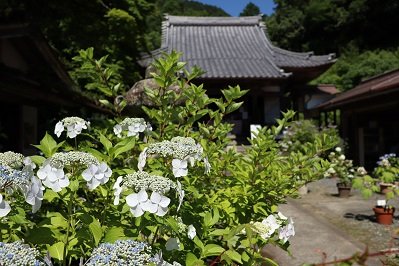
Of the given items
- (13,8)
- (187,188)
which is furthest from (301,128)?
(187,188)

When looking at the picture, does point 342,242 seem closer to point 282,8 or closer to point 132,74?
point 132,74

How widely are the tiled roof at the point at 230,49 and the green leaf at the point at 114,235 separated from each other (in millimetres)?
13311

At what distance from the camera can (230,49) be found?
60.0 ft

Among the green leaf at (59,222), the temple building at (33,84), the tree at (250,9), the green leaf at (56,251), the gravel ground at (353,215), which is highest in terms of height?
the tree at (250,9)

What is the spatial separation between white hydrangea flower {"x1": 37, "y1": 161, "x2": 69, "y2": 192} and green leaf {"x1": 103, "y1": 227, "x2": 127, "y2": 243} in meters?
0.21

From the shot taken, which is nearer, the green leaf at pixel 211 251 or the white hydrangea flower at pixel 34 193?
the white hydrangea flower at pixel 34 193

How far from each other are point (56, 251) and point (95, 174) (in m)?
0.26

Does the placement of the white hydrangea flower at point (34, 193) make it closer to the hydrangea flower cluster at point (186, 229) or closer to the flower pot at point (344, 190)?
the hydrangea flower cluster at point (186, 229)

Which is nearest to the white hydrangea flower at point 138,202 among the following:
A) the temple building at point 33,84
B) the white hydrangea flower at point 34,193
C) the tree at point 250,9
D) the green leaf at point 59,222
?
the white hydrangea flower at point 34,193

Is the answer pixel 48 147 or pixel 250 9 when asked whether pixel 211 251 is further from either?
pixel 250 9

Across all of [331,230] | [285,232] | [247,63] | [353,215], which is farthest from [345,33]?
[285,232]

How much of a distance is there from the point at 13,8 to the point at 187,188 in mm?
5907

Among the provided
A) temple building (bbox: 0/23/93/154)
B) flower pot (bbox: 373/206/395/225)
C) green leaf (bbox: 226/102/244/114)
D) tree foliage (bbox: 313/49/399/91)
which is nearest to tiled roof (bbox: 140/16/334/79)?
temple building (bbox: 0/23/93/154)

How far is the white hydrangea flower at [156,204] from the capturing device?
114cm
